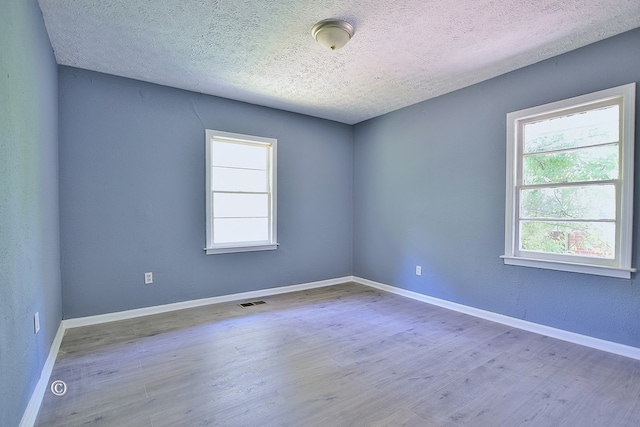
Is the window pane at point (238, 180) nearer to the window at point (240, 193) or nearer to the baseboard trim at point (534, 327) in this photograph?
the window at point (240, 193)

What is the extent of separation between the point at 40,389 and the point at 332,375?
6.28 ft

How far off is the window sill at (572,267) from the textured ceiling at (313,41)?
196 centimetres

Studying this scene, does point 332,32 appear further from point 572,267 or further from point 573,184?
point 572,267

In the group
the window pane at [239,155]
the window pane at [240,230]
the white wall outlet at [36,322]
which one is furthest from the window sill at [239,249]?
the white wall outlet at [36,322]

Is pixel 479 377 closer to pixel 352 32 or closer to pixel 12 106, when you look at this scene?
pixel 352 32

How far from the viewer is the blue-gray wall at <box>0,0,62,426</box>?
1476mm

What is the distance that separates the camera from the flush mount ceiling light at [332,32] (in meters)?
2.35

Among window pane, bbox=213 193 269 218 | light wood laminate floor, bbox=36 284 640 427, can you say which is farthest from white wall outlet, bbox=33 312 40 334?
window pane, bbox=213 193 269 218

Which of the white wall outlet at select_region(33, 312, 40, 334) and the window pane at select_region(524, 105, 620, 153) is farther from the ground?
the window pane at select_region(524, 105, 620, 153)

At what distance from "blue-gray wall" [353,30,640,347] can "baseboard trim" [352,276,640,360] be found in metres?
0.05

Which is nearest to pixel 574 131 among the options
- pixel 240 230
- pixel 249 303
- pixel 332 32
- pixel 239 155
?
pixel 332 32

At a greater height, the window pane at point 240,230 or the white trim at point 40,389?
the window pane at point 240,230

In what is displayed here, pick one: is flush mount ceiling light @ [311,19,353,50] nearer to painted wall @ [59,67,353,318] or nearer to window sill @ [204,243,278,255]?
painted wall @ [59,67,353,318]

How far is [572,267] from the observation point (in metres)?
2.80
